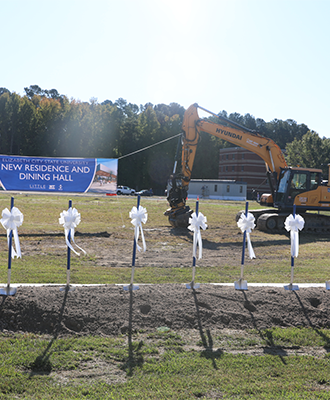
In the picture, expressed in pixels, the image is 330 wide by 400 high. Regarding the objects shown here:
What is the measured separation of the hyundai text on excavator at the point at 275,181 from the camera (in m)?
18.6

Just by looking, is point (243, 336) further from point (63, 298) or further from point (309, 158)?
point (309, 158)

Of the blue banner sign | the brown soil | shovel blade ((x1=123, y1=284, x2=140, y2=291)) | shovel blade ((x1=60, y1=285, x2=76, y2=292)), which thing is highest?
the blue banner sign

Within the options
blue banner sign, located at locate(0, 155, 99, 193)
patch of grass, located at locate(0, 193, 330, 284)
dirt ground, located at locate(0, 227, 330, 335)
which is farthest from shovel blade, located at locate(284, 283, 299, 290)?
blue banner sign, located at locate(0, 155, 99, 193)

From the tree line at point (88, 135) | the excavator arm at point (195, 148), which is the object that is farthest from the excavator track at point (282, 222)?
the tree line at point (88, 135)

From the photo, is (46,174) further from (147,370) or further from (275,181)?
(147,370)

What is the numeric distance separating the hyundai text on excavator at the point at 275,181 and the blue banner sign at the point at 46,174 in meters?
4.82

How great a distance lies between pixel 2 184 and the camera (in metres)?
14.8

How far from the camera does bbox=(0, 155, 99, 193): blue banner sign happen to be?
14867mm

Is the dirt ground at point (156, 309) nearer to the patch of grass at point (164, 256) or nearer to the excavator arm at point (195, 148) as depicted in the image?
the patch of grass at point (164, 256)

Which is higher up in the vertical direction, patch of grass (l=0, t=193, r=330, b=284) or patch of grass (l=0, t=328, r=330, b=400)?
patch of grass (l=0, t=328, r=330, b=400)

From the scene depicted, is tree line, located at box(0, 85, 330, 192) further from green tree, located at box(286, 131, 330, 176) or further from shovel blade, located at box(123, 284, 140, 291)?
shovel blade, located at box(123, 284, 140, 291)

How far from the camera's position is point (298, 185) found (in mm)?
18766

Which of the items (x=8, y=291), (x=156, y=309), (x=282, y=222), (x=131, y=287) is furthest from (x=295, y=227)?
(x=282, y=222)

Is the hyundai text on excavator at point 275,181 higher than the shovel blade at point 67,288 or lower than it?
higher
